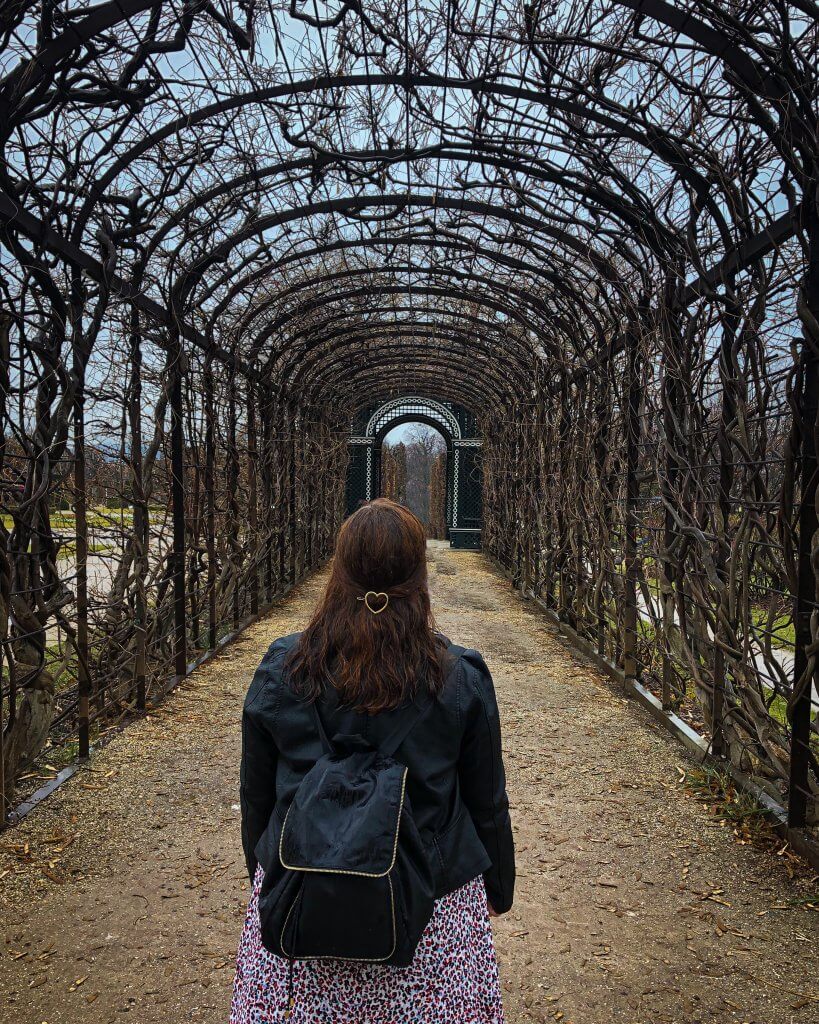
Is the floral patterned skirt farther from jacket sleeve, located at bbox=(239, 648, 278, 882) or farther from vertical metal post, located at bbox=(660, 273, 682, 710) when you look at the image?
vertical metal post, located at bbox=(660, 273, 682, 710)

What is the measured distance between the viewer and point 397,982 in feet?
4.34

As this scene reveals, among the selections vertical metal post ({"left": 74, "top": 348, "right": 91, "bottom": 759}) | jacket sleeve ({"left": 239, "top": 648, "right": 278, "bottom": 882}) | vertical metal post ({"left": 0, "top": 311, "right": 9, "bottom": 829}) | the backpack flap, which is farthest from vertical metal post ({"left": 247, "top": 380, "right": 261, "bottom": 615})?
the backpack flap

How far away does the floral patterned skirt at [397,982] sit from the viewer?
1.31 meters

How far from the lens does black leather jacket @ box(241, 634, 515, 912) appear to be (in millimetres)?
1310

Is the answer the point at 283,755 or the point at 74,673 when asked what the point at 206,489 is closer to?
the point at 74,673

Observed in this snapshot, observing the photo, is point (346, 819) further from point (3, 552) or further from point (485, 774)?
point (3, 552)

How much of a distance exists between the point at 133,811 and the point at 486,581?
910 cm

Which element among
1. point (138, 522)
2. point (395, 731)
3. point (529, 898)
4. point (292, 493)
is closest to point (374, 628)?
point (395, 731)

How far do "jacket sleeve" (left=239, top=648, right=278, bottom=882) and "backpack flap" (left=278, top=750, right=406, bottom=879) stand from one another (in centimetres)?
16

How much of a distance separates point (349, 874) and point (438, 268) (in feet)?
22.0

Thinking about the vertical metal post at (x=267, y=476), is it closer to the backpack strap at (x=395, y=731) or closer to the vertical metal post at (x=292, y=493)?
the vertical metal post at (x=292, y=493)

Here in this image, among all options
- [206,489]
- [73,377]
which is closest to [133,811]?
[73,377]

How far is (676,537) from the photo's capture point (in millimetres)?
4312

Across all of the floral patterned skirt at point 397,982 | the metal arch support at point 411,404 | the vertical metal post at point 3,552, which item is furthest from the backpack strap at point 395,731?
the metal arch support at point 411,404
